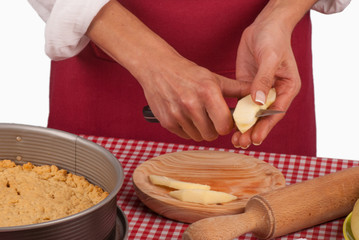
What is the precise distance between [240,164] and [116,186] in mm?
506

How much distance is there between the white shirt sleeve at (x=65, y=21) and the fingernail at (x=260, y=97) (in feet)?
1.46

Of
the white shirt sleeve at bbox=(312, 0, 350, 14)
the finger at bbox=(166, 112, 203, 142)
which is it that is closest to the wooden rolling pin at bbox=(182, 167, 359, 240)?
the finger at bbox=(166, 112, 203, 142)

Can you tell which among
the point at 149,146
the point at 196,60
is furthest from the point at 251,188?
the point at 196,60

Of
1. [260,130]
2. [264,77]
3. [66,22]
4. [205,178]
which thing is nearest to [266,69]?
[264,77]

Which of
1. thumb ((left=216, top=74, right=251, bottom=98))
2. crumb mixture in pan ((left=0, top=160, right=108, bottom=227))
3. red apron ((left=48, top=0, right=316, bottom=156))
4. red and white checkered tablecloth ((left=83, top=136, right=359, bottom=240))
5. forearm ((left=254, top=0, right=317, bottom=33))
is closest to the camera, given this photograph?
crumb mixture in pan ((left=0, top=160, right=108, bottom=227))

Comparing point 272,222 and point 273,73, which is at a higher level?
point 273,73

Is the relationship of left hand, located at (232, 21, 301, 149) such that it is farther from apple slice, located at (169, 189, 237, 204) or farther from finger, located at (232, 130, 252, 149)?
apple slice, located at (169, 189, 237, 204)

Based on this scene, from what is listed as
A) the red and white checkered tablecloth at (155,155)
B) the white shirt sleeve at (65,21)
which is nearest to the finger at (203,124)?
the red and white checkered tablecloth at (155,155)

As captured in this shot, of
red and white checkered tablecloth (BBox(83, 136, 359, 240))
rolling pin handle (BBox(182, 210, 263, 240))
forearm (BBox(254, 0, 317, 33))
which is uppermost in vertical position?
forearm (BBox(254, 0, 317, 33))

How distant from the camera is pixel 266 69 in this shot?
1586 millimetres

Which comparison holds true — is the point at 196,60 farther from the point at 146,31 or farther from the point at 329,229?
the point at 329,229

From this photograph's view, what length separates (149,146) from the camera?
1.85 metres

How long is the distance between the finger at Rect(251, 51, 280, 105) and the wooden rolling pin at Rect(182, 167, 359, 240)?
8.0 inches

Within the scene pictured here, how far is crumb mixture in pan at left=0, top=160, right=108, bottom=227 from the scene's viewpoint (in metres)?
1.27
